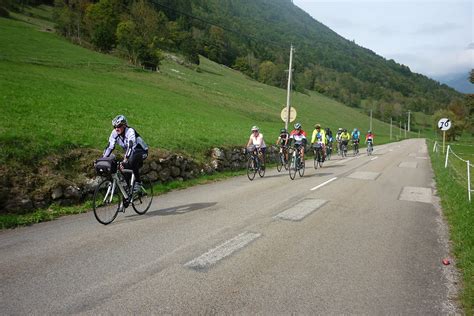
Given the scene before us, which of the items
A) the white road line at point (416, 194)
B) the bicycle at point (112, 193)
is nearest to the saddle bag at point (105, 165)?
the bicycle at point (112, 193)

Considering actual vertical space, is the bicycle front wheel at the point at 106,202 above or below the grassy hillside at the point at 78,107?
below

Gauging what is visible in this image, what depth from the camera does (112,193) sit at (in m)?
7.11

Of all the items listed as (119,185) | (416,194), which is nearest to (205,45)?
(416,194)

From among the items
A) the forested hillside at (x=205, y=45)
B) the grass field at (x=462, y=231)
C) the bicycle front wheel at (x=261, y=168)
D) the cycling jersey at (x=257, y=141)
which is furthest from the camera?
the forested hillside at (x=205, y=45)

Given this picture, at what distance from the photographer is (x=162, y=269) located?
4.70m

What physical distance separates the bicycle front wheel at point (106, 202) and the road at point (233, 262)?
0.24 meters

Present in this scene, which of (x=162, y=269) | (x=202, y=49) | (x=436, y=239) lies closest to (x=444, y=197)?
(x=436, y=239)

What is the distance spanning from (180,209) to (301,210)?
10.2 feet

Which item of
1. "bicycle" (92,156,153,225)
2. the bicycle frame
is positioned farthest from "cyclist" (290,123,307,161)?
the bicycle frame

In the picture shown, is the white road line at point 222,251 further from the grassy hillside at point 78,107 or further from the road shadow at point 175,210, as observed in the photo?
the grassy hillside at point 78,107

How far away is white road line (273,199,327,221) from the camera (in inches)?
305

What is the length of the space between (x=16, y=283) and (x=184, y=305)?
2.29 meters

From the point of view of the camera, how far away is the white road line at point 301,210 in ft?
25.4

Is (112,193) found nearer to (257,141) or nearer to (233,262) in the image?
(233,262)
